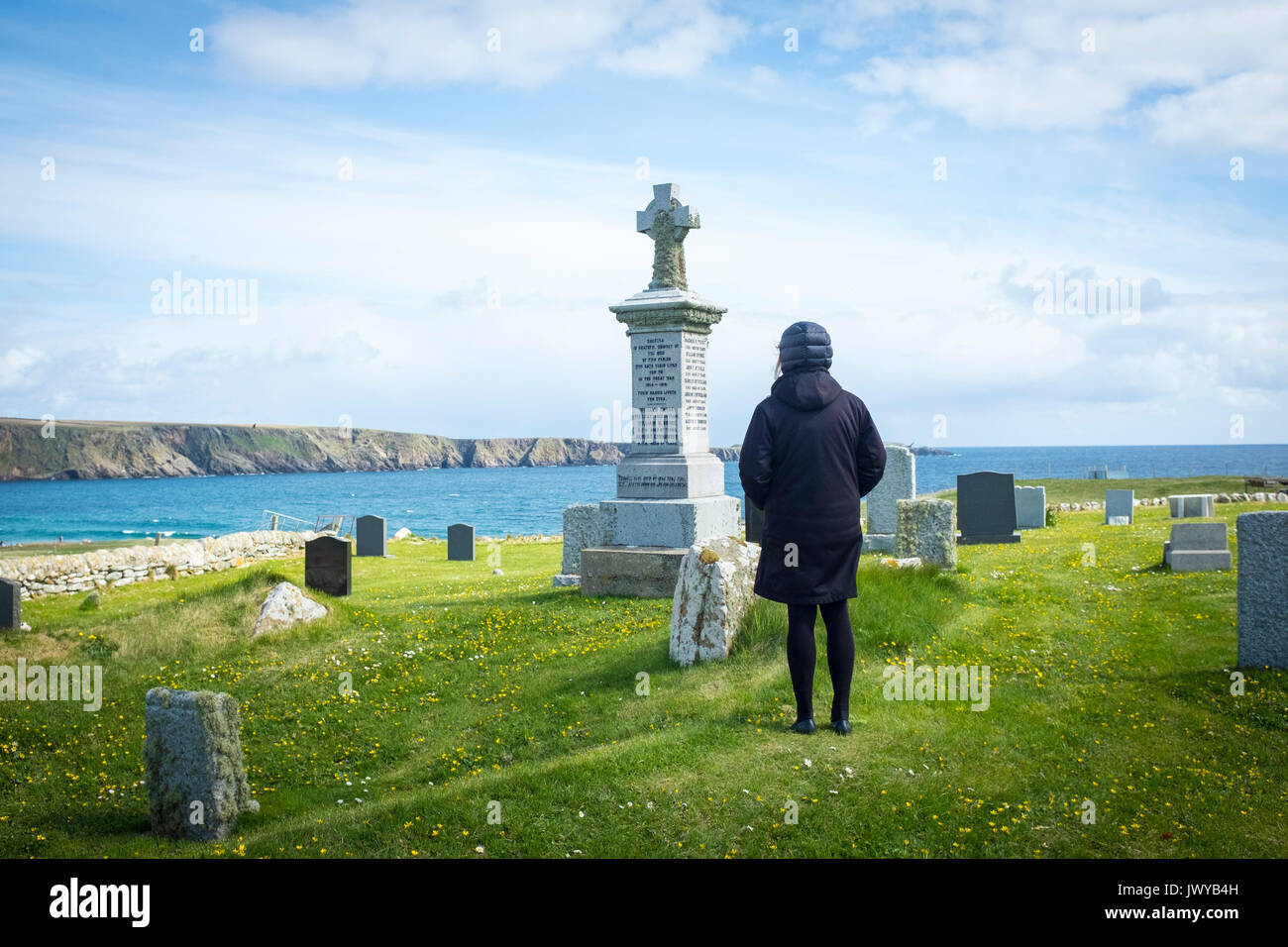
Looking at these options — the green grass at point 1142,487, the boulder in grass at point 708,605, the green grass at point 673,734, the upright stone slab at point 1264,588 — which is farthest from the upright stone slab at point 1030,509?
the boulder in grass at point 708,605

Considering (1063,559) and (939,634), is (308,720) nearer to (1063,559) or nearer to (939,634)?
(939,634)

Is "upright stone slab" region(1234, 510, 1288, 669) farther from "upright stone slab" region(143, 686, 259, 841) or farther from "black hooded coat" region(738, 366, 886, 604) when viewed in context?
"upright stone slab" region(143, 686, 259, 841)

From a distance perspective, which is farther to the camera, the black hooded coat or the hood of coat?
the hood of coat

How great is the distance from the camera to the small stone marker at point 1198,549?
1359cm

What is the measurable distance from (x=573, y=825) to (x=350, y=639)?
709cm

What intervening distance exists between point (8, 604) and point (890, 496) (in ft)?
52.5

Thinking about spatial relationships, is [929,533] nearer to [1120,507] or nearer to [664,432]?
[664,432]

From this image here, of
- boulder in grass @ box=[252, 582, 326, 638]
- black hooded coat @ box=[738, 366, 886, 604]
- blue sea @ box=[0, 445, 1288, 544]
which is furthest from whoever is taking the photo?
blue sea @ box=[0, 445, 1288, 544]

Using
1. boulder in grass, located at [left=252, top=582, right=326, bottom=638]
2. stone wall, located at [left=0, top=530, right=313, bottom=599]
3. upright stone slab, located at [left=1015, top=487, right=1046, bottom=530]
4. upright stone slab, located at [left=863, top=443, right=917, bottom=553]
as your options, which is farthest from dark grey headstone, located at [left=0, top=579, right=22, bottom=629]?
upright stone slab, located at [left=1015, top=487, right=1046, bottom=530]

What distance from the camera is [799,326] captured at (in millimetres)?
6602

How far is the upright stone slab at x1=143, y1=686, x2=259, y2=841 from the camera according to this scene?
6.38 metres

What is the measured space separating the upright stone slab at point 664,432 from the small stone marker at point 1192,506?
46.9 feet

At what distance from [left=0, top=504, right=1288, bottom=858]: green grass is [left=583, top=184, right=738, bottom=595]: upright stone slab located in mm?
1208

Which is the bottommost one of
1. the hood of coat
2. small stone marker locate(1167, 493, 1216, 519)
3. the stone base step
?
the stone base step
